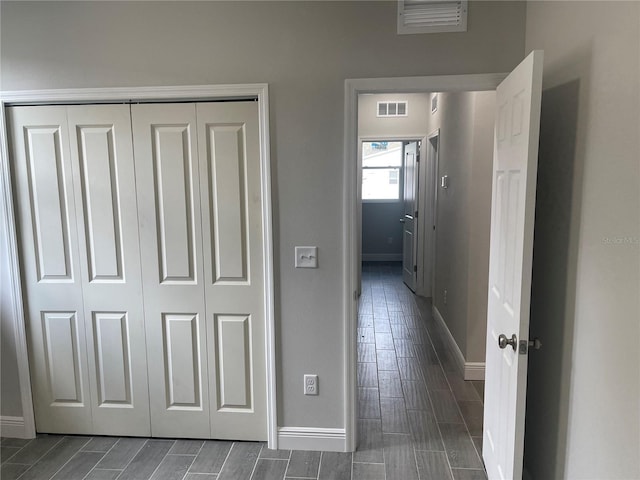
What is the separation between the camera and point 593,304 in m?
1.41

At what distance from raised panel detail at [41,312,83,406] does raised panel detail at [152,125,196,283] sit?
68 centimetres

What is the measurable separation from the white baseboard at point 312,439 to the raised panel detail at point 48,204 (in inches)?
61.9

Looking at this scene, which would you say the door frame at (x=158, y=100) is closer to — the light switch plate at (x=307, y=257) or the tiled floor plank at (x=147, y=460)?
the light switch plate at (x=307, y=257)

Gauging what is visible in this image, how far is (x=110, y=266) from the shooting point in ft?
7.86

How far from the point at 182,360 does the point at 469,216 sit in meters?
2.29

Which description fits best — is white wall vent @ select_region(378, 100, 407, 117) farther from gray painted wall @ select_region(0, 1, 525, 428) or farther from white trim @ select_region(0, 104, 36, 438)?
white trim @ select_region(0, 104, 36, 438)

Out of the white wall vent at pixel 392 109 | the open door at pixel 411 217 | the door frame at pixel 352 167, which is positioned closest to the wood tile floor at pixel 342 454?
the door frame at pixel 352 167

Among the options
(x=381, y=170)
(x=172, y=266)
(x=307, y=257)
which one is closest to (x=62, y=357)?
(x=172, y=266)

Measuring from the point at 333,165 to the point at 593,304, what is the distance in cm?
131

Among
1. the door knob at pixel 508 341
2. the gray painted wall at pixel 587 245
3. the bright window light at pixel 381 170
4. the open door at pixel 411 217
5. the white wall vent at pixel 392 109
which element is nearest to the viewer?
the gray painted wall at pixel 587 245

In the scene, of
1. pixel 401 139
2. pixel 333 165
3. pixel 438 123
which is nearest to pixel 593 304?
pixel 333 165

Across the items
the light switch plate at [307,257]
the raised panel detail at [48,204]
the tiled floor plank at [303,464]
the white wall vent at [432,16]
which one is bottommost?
the tiled floor plank at [303,464]

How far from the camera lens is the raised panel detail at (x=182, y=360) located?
7.89ft

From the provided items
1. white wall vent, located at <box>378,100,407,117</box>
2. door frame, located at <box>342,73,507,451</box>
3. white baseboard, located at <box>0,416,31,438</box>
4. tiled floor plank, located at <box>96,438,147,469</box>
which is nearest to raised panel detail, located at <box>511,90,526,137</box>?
door frame, located at <box>342,73,507,451</box>
